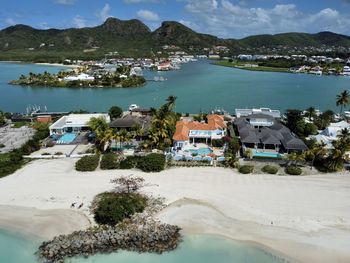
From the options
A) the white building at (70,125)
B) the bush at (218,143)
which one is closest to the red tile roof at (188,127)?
the bush at (218,143)

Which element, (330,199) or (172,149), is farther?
(172,149)

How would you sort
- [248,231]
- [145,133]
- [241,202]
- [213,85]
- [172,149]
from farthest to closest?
[213,85] → [145,133] → [172,149] → [241,202] → [248,231]

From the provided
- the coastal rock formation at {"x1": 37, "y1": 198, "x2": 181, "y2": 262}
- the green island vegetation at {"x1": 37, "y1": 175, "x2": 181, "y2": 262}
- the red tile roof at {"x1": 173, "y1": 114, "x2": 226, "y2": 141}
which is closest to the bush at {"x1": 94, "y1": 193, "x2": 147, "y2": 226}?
the green island vegetation at {"x1": 37, "y1": 175, "x2": 181, "y2": 262}

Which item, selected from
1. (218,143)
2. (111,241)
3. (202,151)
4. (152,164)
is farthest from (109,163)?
(218,143)

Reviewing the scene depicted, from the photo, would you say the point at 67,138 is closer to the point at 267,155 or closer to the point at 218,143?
the point at 218,143

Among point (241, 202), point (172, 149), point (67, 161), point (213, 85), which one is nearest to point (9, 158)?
point (67, 161)

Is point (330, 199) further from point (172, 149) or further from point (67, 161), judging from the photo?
point (67, 161)
